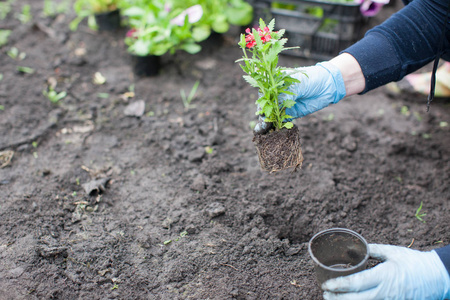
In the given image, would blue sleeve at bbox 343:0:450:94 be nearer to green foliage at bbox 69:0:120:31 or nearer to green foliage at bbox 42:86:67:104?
green foliage at bbox 42:86:67:104

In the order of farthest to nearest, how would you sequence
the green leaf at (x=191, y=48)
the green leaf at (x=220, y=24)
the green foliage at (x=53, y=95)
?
the green leaf at (x=220, y=24) → the green leaf at (x=191, y=48) → the green foliage at (x=53, y=95)

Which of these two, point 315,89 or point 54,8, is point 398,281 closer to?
point 315,89

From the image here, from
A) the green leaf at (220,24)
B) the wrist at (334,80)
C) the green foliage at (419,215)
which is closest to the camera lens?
the wrist at (334,80)

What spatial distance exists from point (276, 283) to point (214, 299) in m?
0.33

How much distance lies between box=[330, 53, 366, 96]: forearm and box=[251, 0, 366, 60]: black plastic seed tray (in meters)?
1.42

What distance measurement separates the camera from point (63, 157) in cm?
279

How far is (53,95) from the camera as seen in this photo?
328 centimetres

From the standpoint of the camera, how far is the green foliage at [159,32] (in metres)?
3.35

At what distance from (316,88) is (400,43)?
0.54 metres

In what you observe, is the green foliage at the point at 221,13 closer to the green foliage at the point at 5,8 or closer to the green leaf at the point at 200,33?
the green leaf at the point at 200,33

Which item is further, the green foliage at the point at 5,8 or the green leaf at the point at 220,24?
the green foliage at the point at 5,8

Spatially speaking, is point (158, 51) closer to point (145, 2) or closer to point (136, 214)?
point (145, 2)

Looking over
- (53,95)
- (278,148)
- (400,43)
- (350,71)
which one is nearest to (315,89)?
(350,71)

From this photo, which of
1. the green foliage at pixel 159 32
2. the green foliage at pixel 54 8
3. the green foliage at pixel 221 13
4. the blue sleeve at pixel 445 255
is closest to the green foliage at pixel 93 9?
the green foliage at pixel 54 8
